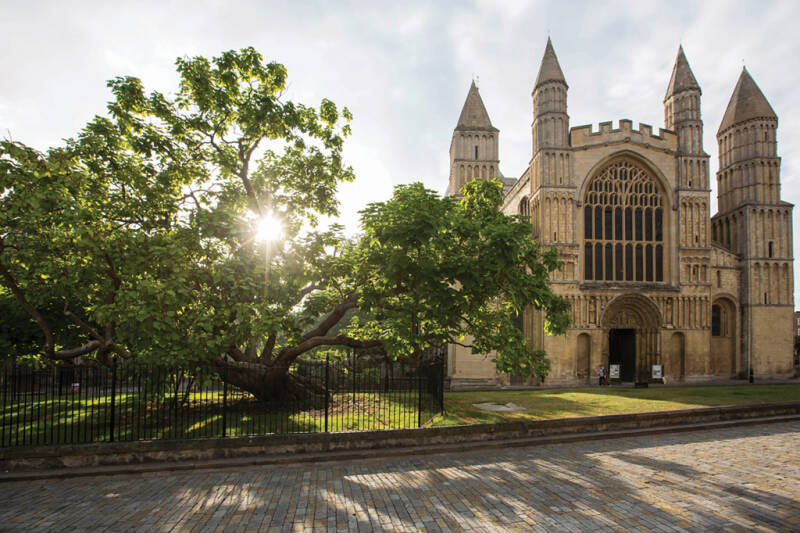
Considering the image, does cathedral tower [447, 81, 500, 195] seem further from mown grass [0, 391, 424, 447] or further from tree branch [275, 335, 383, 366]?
mown grass [0, 391, 424, 447]

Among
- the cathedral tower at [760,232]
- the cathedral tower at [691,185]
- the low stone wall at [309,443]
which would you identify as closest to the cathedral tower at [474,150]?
the cathedral tower at [691,185]

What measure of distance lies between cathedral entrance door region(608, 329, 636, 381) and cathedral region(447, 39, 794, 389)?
71mm

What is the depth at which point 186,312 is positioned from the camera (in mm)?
10023

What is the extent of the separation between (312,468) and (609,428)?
8.22 metres

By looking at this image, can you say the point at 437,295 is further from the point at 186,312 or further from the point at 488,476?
the point at 186,312

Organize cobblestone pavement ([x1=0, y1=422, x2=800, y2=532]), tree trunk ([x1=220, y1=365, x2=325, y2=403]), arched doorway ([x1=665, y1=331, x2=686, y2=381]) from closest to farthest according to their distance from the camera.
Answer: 1. cobblestone pavement ([x1=0, y1=422, x2=800, y2=532])
2. tree trunk ([x1=220, y1=365, x2=325, y2=403])
3. arched doorway ([x1=665, y1=331, x2=686, y2=381])

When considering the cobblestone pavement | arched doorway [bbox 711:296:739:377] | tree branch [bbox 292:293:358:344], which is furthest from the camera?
arched doorway [bbox 711:296:739:377]

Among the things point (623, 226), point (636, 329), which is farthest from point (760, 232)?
point (636, 329)

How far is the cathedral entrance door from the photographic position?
2817 cm

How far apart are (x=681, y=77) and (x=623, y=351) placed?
791 inches

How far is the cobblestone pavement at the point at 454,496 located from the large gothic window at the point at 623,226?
19.2 m

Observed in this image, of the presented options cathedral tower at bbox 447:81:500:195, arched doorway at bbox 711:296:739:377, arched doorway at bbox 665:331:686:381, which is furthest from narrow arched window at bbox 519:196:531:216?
arched doorway at bbox 711:296:739:377

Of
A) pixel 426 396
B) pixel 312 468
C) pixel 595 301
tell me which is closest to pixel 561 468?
pixel 312 468

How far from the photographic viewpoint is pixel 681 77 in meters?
29.6
